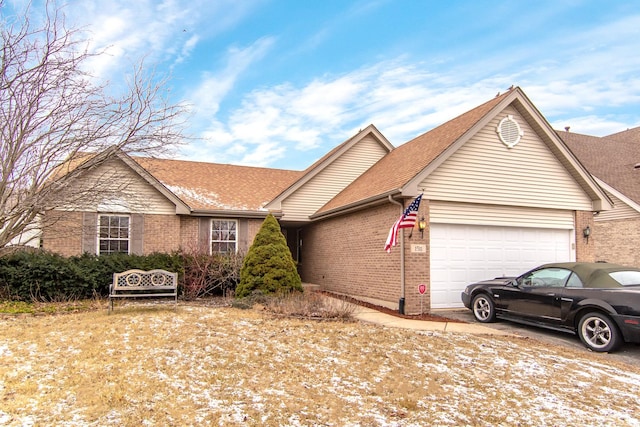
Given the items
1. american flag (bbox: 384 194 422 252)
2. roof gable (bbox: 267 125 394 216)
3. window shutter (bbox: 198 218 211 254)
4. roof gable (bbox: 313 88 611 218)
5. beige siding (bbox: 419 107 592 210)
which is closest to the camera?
american flag (bbox: 384 194 422 252)

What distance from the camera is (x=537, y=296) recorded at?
358 inches

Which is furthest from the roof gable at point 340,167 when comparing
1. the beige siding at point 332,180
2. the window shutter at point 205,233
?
the window shutter at point 205,233

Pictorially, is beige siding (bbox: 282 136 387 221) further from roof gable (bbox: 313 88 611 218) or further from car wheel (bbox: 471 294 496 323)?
car wheel (bbox: 471 294 496 323)

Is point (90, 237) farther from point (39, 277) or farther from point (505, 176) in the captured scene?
point (505, 176)

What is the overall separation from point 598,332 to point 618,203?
585 inches

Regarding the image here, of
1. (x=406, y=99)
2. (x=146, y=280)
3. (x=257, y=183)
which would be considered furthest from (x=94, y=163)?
(x=406, y=99)

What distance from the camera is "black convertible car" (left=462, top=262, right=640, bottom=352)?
7.58 meters

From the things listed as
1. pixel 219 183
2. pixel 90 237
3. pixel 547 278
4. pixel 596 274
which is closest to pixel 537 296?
pixel 547 278

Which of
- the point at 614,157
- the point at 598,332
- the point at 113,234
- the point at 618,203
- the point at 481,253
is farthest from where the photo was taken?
the point at 614,157

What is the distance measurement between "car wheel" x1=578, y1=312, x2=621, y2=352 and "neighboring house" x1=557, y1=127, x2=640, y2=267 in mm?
11915

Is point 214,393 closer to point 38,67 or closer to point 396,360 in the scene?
point 396,360

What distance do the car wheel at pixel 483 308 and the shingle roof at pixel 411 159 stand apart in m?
3.33

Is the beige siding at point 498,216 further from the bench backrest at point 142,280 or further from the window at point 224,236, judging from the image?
the window at point 224,236

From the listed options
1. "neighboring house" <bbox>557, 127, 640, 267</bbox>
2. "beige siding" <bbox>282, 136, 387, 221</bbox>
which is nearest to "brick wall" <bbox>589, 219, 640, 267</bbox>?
"neighboring house" <bbox>557, 127, 640, 267</bbox>
